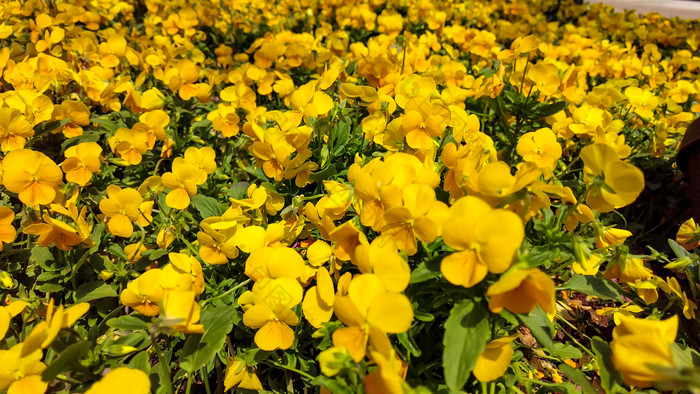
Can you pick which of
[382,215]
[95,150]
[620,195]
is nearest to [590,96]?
[620,195]

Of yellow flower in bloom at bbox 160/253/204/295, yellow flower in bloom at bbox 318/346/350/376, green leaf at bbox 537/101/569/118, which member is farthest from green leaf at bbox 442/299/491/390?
green leaf at bbox 537/101/569/118

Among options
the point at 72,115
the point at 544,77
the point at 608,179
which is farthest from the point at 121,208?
the point at 544,77

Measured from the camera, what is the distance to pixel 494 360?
1.11 meters

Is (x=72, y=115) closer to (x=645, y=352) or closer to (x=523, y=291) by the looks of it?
(x=523, y=291)

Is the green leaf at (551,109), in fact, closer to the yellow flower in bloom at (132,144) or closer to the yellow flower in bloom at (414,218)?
the yellow flower in bloom at (414,218)

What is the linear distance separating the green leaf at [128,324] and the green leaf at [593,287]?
1.48 metres

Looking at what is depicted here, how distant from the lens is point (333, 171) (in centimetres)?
181

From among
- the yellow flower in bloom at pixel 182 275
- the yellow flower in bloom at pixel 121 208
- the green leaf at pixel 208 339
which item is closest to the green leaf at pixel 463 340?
the green leaf at pixel 208 339

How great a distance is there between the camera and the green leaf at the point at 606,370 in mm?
1155

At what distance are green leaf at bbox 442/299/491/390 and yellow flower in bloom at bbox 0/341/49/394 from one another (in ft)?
3.18

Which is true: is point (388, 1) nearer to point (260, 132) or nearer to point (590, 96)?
point (590, 96)

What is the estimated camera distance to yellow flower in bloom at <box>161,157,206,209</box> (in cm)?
167

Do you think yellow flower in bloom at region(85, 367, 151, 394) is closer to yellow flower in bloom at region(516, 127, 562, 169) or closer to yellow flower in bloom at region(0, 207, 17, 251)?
yellow flower in bloom at region(0, 207, 17, 251)

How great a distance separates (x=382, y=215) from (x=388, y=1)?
414cm
